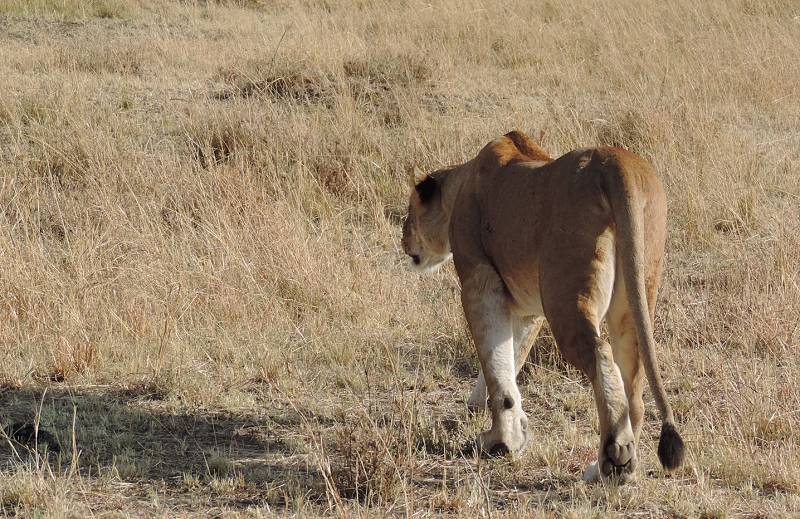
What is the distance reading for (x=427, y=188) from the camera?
5180 mm

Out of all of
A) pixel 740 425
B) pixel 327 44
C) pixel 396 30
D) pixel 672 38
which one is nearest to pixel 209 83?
pixel 327 44

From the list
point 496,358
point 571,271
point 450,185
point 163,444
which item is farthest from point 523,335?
point 163,444

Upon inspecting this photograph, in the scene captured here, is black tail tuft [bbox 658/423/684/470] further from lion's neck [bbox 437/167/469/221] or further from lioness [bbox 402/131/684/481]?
lion's neck [bbox 437/167/469/221]

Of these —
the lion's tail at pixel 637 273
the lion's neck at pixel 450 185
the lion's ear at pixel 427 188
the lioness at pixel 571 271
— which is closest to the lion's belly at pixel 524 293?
the lioness at pixel 571 271

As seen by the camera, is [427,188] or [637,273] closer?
[637,273]

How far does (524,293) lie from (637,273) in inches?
25.8

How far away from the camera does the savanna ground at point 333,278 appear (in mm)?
4156

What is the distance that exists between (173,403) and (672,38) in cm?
901

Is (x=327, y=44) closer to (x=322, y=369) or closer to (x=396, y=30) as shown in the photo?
(x=396, y=30)

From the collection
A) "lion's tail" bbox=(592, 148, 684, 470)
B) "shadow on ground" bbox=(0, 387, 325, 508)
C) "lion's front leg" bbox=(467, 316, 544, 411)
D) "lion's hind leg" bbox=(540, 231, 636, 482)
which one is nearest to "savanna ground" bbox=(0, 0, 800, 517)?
"shadow on ground" bbox=(0, 387, 325, 508)

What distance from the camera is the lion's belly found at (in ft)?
13.7

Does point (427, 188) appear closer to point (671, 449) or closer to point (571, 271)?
point (571, 271)

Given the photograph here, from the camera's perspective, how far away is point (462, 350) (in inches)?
221

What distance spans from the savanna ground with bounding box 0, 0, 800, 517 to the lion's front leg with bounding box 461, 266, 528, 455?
10 centimetres
